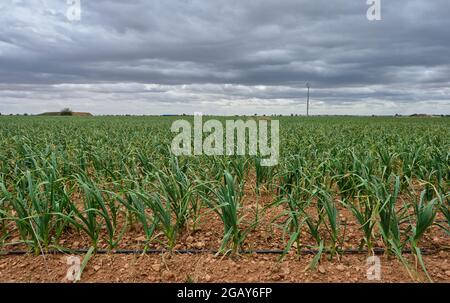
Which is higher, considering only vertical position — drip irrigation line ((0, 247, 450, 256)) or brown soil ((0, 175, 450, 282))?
drip irrigation line ((0, 247, 450, 256))

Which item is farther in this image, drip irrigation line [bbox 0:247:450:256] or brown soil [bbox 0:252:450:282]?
drip irrigation line [bbox 0:247:450:256]

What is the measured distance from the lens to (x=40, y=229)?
7.75ft

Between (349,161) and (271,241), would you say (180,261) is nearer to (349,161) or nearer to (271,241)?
(271,241)

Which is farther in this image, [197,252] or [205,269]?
[197,252]

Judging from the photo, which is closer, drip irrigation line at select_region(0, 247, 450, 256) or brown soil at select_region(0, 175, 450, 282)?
brown soil at select_region(0, 175, 450, 282)

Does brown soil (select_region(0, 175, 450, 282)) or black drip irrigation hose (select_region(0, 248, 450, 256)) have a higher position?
black drip irrigation hose (select_region(0, 248, 450, 256))

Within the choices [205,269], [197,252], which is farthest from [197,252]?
[205,269]

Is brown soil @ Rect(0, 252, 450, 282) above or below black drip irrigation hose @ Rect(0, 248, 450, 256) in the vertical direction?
below

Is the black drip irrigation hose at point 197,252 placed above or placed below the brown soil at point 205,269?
above

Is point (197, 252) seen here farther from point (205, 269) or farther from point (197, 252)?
point (205, 269)

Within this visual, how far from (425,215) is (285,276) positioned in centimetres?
114

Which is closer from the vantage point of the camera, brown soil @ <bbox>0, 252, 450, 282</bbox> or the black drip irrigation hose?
brown soil @ <bbox>0, 252, 450, 282</bbox>

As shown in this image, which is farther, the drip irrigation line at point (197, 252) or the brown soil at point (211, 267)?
the drip irrigation line at point (197, 252)
